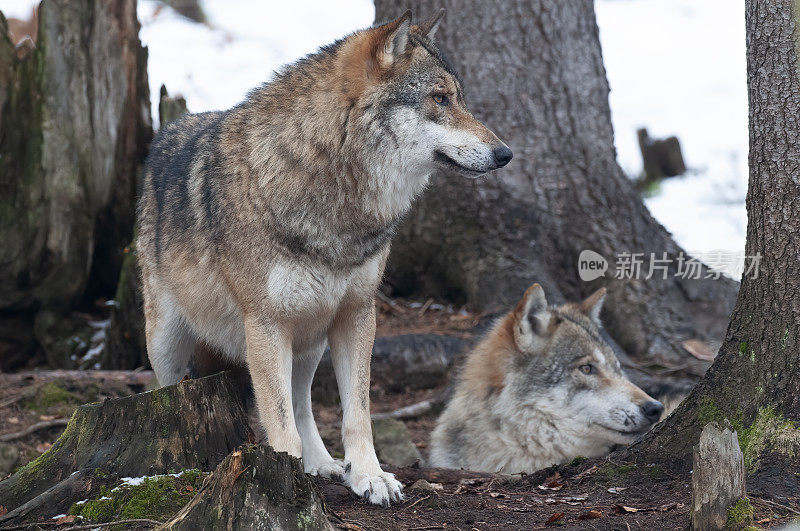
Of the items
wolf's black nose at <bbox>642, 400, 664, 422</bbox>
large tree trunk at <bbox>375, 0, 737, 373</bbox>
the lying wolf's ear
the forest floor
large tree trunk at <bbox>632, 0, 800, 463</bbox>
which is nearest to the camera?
the forest floor

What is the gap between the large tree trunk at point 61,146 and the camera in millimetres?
6867

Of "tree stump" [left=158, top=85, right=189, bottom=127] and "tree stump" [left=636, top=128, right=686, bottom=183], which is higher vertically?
"tree stump" [left=636, top=128, right=686, bottom=183]

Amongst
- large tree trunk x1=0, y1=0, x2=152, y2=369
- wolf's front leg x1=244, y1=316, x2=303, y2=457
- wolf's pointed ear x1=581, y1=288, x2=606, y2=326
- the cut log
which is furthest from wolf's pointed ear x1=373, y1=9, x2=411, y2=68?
large tree trunk x1=0, y1=0, x2=152, y2=369

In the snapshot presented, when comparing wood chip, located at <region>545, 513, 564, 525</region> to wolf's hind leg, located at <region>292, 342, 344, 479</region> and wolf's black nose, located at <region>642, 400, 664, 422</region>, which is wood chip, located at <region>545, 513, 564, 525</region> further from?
wolf's black nose, located at <region>642, 400, 664, 422</region>

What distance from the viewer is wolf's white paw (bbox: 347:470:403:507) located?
11.8 ft

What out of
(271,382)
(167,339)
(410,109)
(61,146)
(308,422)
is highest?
(61,146)

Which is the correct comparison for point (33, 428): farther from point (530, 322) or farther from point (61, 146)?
point (530, 322)

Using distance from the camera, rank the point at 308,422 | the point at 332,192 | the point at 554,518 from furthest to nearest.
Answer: the point at 308,422
the point at 332,192
the point at 554,518

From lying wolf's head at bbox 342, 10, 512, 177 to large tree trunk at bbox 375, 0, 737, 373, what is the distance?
3366 mm

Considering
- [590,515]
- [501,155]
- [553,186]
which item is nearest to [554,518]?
[590,515]

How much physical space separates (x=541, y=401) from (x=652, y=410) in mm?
755

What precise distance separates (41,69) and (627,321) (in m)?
5.86

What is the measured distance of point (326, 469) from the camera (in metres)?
4.19

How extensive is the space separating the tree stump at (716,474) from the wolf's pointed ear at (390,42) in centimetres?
220
